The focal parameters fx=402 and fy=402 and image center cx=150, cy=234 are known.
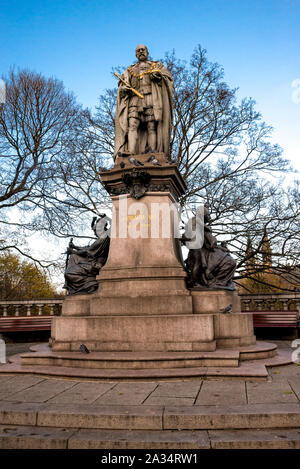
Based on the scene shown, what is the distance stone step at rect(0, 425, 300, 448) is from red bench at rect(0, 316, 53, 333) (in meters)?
9.80

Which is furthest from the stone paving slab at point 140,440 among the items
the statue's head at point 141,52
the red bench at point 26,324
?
the red bench at point 26,324

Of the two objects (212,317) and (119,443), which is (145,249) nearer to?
(212,317)

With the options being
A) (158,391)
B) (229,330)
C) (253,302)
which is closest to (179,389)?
(158,391)

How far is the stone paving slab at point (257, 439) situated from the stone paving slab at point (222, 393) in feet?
1.99

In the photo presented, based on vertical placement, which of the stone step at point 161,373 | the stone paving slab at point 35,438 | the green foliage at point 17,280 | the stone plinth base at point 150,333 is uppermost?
the green foliage at point 17,280

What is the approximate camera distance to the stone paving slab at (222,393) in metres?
4.55

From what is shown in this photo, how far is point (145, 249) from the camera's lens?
8.35 meters

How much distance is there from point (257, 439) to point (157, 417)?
100cm

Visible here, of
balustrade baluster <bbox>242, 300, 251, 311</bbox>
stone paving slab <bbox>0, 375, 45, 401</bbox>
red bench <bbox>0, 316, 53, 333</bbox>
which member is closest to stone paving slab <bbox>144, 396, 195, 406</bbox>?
stone paving slab <bbox>0, 375, 45, 401</bbox>

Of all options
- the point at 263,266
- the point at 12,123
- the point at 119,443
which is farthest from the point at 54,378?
the point at 12,123

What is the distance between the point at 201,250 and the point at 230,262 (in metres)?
0.67

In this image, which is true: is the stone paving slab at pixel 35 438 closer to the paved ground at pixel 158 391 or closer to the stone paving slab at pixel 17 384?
the paved ground at pixel 158 391

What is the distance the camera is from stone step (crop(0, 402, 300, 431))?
4016mm
